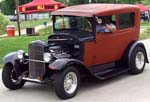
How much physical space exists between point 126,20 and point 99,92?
2329 millimetres

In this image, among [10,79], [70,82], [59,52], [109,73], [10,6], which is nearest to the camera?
[70,82]

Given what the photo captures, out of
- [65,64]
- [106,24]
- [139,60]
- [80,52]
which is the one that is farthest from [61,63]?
[139,60]

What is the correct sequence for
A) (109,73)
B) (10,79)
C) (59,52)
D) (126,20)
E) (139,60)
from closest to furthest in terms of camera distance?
(59,52), (10,79), (109,73), (126,20), (139,60)

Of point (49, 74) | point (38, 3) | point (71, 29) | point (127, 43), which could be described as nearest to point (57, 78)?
point (49, 74)

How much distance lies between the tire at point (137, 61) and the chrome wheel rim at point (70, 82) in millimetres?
2075

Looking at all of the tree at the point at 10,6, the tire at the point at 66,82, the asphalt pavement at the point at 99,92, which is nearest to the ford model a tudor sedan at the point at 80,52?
the tire at the point at 66,82

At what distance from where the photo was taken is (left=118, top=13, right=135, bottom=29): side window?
991 centimetres

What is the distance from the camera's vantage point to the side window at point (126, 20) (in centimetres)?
991

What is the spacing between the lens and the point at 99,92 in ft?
28.1

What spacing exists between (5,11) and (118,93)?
3531 inches

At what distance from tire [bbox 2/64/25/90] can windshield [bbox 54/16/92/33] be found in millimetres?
1437

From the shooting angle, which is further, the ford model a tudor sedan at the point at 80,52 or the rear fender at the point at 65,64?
the ford model a tudor sedan at the point at 80,52

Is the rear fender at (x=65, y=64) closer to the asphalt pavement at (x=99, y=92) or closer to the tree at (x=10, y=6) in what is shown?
the asphalt pavement at (x=99, y=92)

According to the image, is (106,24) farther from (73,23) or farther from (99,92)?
(99,92)
